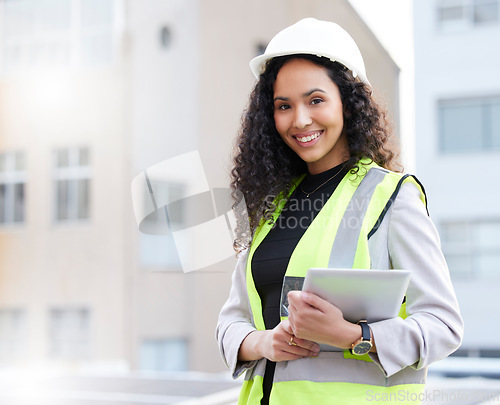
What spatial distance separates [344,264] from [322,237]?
0.08m

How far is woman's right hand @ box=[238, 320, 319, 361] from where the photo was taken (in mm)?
1298

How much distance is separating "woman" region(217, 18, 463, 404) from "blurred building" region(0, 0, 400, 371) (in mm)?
9389

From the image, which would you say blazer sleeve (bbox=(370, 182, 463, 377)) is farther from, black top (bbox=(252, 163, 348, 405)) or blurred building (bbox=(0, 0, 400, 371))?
blurred building (bbox=(0, 0, 400, 371))

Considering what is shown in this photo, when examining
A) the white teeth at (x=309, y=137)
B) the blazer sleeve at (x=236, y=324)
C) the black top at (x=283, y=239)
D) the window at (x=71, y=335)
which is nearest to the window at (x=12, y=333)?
the window at (x=71, y=335)

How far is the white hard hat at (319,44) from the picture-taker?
55.7 inches

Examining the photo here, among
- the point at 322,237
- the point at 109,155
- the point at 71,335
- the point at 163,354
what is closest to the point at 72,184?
the point at 109,155

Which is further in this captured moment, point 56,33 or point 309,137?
point 56,33

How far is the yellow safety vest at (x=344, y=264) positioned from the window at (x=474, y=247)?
1025 centimetres

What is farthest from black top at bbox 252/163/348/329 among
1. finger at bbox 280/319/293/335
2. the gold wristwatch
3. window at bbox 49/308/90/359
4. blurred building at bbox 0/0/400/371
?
window at bbox 49/308/90/359

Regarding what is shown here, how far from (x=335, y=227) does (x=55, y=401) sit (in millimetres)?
6604

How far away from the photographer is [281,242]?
1457 millimetres

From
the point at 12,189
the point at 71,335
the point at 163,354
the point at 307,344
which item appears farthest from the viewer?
the point at 12,189

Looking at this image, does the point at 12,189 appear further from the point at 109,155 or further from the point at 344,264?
the point at 344,264

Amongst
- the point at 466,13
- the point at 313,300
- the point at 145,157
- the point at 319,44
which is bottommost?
the point at 313,300
